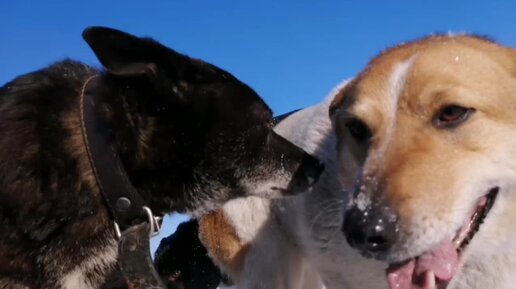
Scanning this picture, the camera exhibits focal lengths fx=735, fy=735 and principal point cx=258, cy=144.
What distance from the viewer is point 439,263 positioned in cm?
333

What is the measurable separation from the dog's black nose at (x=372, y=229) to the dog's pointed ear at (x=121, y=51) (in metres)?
1.11

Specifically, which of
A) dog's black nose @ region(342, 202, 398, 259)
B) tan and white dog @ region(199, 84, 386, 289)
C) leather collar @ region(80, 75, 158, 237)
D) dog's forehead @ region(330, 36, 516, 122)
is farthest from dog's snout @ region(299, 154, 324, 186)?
leather collar @ region(80, 75, 158, 237)

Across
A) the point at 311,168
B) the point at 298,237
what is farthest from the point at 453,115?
the point at 298,237

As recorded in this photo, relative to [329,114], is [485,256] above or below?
below

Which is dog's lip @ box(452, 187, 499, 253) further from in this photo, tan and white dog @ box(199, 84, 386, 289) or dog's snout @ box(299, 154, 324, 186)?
dog's snout @ box(299, 154, 324, 186)

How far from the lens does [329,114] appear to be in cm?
424

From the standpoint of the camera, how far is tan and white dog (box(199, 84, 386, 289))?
4059 mm

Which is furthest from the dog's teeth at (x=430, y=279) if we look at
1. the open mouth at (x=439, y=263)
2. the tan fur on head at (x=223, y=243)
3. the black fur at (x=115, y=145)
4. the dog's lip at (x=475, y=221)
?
the tan fur on head at (x=223, y=243)

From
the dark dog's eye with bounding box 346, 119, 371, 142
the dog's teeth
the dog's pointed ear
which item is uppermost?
the dog's pointed ear

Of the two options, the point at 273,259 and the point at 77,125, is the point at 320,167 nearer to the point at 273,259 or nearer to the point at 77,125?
the point at 273,259

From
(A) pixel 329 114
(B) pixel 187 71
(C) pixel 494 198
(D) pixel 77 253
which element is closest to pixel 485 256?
(C) pixel 494 198

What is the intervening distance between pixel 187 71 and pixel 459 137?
1307mm

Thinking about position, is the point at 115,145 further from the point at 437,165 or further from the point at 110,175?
the point at 437,165

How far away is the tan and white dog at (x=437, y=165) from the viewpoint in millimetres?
3152
